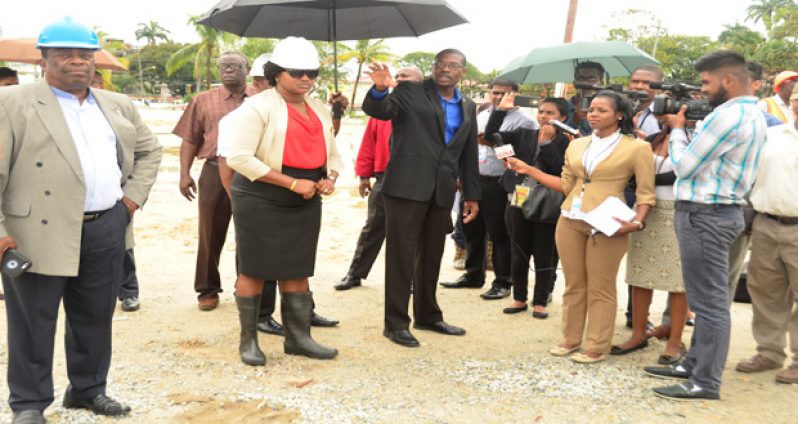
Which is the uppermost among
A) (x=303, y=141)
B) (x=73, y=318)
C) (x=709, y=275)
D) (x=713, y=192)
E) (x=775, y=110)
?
(x=775, y=110)

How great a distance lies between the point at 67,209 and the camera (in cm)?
300

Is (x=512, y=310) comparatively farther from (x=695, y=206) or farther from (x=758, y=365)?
(x=695, y=206)

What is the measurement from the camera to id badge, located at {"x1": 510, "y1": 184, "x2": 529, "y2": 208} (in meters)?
5.16

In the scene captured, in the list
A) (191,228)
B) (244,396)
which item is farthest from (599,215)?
(191,228)

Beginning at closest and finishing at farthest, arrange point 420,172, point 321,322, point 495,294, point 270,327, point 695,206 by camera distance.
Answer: point 695,206 < point 420,172 < point 270,327 < point 321,322 < point 495,294

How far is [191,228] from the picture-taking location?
341 inches

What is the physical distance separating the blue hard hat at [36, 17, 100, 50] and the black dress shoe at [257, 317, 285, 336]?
2506 millimetres

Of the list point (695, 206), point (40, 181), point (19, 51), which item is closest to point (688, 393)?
point (695, 206)

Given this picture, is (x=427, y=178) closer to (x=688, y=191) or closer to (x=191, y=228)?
(x=688, y=191)

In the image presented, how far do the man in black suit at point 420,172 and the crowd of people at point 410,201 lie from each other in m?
0.01

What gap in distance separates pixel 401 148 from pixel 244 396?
1945mm

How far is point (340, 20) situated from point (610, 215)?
244 centimetres

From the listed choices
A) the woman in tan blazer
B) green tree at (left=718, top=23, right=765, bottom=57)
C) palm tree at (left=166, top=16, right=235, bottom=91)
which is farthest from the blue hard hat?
palm tree at (left=166, top=16, right=235, bottom=91)

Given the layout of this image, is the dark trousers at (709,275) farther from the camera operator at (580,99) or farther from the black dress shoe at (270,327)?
the black dress shoe at (270,327)
